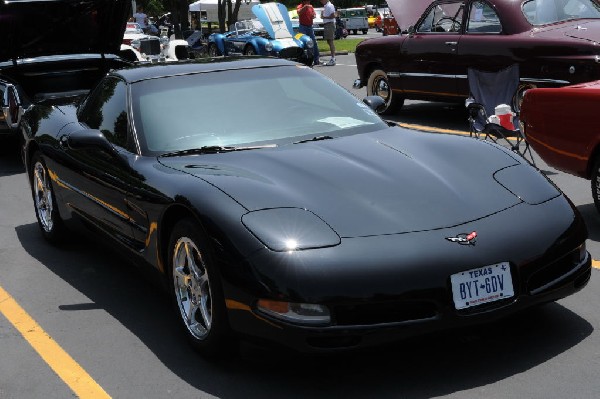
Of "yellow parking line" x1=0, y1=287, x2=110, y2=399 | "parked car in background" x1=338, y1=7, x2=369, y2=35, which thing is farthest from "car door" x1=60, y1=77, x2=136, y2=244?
"parked car in background" x1=338, y1=7, x2=369, y2=35

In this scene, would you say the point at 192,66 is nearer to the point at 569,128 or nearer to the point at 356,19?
the point at 569,128

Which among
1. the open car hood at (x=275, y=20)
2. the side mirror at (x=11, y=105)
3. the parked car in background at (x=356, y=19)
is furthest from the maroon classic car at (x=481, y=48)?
the parked car in background at (x=356, y=19)

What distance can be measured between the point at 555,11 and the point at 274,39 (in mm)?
15063

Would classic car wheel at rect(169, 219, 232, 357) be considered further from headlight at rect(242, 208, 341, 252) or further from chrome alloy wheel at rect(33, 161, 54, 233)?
chrome alloy wheel at rect(33, 161, 54, 233)

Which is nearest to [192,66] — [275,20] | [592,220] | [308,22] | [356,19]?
A: [592,220]

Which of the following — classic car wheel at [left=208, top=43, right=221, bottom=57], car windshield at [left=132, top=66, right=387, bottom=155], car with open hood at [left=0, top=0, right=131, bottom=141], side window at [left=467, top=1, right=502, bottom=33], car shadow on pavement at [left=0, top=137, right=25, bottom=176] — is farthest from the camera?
classic car wheel at [left=208, top=43, right=221, bottom=57]

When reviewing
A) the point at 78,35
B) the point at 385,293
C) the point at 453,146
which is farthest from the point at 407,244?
the point at 78,35

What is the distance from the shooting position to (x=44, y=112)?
726cm

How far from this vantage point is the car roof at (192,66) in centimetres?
586

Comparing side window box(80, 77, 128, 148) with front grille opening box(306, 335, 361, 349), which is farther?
side window box(80, 77, 128, 148)

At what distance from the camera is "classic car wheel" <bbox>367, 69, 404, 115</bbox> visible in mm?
13284

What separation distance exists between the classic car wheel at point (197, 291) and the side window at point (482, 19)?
24.6 ft

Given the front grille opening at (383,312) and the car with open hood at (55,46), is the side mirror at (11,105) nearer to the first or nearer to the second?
the car with open hood at (55,46)

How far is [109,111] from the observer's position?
19.7 feet
